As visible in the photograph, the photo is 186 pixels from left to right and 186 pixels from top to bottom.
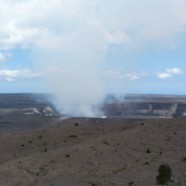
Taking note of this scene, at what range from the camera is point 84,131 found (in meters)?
44.2

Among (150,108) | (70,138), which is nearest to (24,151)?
(70,138)

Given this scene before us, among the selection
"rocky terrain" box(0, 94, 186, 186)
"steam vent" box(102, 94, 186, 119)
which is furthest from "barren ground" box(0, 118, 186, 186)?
"steam vent" box(102, 94, 186, 119)

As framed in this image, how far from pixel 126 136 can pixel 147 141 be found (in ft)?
7.04

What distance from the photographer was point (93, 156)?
31828 mm

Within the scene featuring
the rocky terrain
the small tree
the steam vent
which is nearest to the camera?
the small tree

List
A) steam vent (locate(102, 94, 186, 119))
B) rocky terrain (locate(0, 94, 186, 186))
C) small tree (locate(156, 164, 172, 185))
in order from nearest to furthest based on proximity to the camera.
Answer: small tree (locate(156, 164, 172, 185))
rocky terrain (locate(0, 94, 186, 186))
steam vent (locate(102, 94, 186, 119))

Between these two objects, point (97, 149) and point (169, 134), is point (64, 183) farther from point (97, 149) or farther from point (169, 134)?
point (169, 134)

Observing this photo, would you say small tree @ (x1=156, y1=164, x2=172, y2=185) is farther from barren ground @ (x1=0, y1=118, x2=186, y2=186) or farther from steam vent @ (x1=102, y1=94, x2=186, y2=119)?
steam vent @ (x1=102, y1=94, x2=186, y2=119)

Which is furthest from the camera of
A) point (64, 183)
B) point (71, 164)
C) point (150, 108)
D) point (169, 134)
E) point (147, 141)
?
point (150, 108)

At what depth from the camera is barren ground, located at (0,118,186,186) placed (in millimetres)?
25469

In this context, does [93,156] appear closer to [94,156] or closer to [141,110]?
[94,156]

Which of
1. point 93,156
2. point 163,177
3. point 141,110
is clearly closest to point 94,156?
point 93,156

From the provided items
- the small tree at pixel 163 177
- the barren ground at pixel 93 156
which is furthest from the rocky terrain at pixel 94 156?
the small tree at pixel 163 177

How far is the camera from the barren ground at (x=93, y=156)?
83.6 ft
